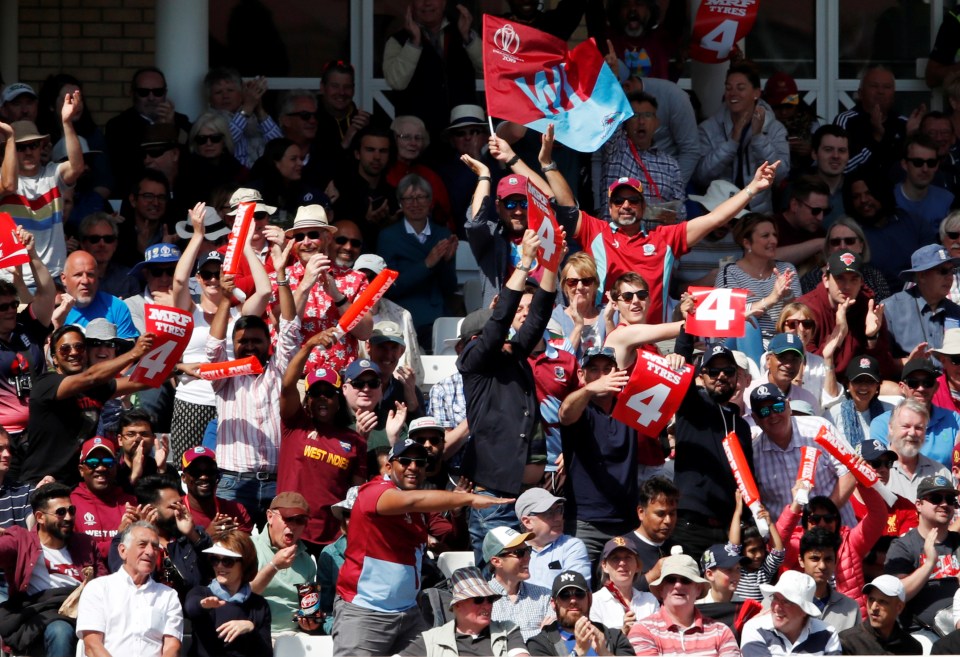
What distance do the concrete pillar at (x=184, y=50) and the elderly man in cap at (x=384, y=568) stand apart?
579 centimetres

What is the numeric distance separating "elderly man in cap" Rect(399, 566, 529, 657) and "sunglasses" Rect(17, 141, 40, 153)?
496 cm

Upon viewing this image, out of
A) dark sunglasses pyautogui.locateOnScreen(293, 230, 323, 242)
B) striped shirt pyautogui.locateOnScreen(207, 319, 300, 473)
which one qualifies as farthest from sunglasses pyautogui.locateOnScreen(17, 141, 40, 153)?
striped shirt pyautogui.locateOnScreen(207, 319, 300, 473)

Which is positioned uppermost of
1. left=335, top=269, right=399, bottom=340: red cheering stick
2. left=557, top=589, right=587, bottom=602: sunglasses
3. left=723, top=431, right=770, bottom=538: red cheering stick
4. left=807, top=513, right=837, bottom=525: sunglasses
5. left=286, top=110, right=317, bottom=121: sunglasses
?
left=286, top=110, right=317, bottom=121: sunglasses

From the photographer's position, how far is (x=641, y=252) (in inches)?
559

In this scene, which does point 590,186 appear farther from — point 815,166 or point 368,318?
point 368,318

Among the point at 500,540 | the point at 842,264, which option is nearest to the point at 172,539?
the point at 500,540

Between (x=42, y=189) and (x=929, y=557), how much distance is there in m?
6.31

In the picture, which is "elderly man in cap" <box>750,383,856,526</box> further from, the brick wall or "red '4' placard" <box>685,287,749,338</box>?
the brick wall

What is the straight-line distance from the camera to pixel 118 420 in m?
13.2

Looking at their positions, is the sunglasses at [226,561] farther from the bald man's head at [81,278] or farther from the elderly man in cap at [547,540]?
the bald man's head at [81,278]

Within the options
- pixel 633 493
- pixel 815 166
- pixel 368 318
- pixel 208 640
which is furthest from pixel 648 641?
pixel 815 166

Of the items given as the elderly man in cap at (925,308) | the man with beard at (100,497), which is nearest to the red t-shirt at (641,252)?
the elderly man in cap at (925,308)

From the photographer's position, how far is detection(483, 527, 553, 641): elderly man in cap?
11867 mm

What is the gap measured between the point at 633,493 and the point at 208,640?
2.71 m
